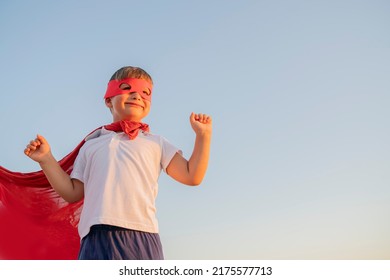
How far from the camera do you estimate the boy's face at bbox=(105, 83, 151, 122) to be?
3.38 meters

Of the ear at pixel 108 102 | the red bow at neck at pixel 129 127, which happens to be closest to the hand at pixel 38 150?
the red bow at neck at pixel 129 127

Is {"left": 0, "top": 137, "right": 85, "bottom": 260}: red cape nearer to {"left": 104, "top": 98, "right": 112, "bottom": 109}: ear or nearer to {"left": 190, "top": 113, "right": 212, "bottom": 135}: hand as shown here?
{"left": 104, "top": 98, "right": 112, "bottom": 109}: ear

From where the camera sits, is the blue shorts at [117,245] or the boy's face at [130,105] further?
the boy's face at [130,105]

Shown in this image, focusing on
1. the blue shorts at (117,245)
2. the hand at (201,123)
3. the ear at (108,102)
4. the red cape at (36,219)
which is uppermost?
the ear at (108,102)

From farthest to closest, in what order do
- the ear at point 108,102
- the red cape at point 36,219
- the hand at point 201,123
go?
the red cape at point 36,219 < the ear at point 108,102 < the hand at point 201,123

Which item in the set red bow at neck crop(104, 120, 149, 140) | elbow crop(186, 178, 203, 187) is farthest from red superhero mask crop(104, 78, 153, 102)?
elbow crop(186, 178, 203, 187)

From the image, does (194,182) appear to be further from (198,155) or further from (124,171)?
(124,171)

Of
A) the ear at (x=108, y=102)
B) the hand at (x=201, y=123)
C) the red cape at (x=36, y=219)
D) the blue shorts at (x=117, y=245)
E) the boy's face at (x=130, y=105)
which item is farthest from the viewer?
the red cape at (x=36, y=219)

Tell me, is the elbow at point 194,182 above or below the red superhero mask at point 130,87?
below

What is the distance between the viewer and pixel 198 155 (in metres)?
3.15

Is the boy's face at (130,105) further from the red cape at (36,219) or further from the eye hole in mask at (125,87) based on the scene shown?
the red cape at (36,219)

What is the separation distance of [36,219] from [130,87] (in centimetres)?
Answer: 134

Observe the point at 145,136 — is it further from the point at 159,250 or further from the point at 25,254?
the point at 25,254

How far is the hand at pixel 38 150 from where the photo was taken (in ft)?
10.5
